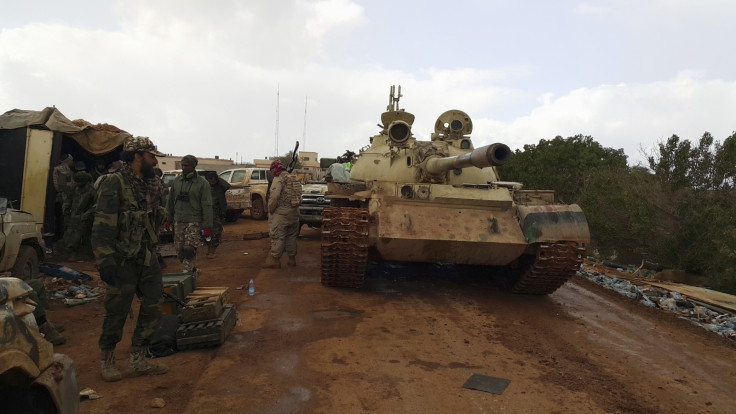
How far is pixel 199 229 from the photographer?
6629 mm

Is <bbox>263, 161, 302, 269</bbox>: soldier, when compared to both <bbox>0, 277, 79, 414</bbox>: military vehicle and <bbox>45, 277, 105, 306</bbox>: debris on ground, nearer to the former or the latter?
<bbox>45, 277, 105, 306</bbox>: debris on ground

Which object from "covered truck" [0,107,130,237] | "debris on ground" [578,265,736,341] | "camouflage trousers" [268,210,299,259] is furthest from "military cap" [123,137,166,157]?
"debris on ground" [578,265,736,341]

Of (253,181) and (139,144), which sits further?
(253,181)

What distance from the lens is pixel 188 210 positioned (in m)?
6.55

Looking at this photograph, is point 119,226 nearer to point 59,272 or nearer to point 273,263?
point 59,272

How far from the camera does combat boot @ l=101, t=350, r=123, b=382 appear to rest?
3.62 m

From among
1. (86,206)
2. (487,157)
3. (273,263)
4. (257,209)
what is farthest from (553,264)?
(257,209)

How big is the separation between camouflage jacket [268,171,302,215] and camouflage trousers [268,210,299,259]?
0.29 feet

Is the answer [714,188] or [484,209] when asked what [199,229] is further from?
[714,188]

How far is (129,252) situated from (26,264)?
3.31 metres

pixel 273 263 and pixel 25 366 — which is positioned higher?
pixel 25 366

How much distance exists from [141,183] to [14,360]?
2.26m

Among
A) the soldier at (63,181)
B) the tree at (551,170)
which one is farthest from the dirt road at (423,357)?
the tree at (551,170)

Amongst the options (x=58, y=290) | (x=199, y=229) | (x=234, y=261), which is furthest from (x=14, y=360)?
(x=234, y=261)
